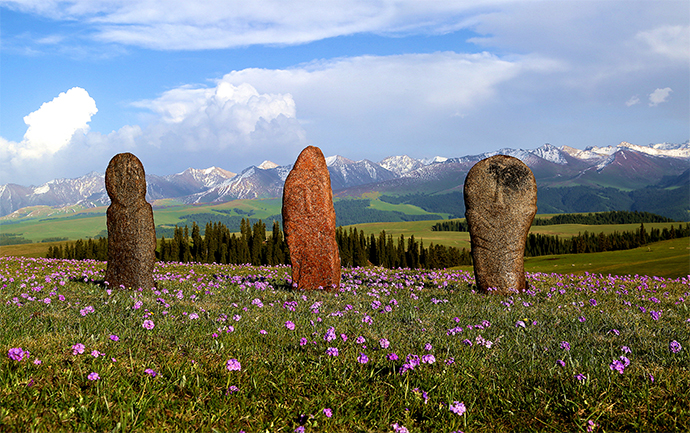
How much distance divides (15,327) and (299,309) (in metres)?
5.03

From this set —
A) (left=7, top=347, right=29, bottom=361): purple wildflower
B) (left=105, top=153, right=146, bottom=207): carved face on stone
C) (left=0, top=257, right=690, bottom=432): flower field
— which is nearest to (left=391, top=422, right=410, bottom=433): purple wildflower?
(left=0, top=257, right=690, bottom=432): flower field

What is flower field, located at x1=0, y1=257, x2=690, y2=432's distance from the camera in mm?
4250

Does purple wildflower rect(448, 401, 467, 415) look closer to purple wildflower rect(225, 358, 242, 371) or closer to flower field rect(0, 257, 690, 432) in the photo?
flower field rect(0, 257, 690, 432)

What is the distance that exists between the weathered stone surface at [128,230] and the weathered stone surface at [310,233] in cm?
447

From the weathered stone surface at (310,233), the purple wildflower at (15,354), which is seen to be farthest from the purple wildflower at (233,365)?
the weathered stone surface at (310,233)

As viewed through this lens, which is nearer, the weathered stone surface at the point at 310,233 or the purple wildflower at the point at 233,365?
the purple wildflower at the point at 233,365

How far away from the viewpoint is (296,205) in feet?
45.4

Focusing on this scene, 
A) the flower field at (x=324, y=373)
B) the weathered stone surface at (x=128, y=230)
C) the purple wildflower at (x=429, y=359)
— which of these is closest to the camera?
the flower field at (x=324, y=373)

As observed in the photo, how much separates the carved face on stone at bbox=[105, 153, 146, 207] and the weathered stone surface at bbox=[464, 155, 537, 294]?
37.6ft

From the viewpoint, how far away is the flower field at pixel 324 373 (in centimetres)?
425

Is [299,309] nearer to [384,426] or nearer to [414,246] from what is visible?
[384,426]

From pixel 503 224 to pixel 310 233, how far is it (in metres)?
6.66

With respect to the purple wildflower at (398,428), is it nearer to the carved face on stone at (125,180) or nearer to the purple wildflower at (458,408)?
the purple wildflower at (458,408)

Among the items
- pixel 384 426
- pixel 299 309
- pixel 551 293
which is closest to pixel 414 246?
pixel 551 293
